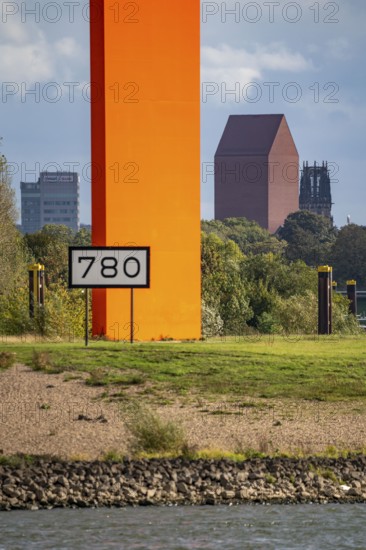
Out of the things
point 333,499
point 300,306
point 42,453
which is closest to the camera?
point 333,499

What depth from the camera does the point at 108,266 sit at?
28.1 m

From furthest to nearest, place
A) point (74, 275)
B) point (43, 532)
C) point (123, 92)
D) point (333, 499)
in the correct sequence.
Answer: point (123, 92) < point (74, 275) < point (333, 499) < point (43, 532)

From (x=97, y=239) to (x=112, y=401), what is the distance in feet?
31.1

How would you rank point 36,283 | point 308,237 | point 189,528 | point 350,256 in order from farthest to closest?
point 308,237 → point 350,256 → point 36,283 → point 189,528

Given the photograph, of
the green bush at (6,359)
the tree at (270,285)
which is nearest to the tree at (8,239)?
the tree at (270,285)

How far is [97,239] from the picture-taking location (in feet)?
107

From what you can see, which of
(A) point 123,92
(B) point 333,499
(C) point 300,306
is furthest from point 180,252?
(C) point 300,306

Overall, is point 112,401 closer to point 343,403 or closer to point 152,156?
point 343,403

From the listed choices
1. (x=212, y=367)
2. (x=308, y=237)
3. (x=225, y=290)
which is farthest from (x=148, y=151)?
(x=308, y=237)

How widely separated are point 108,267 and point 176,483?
34.8 ft

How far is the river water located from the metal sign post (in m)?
11.2

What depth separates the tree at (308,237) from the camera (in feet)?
495

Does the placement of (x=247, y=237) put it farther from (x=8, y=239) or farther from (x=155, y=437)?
(x=155, y=437)

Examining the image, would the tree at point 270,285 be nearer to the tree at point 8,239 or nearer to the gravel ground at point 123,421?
the tree at point 8,239
